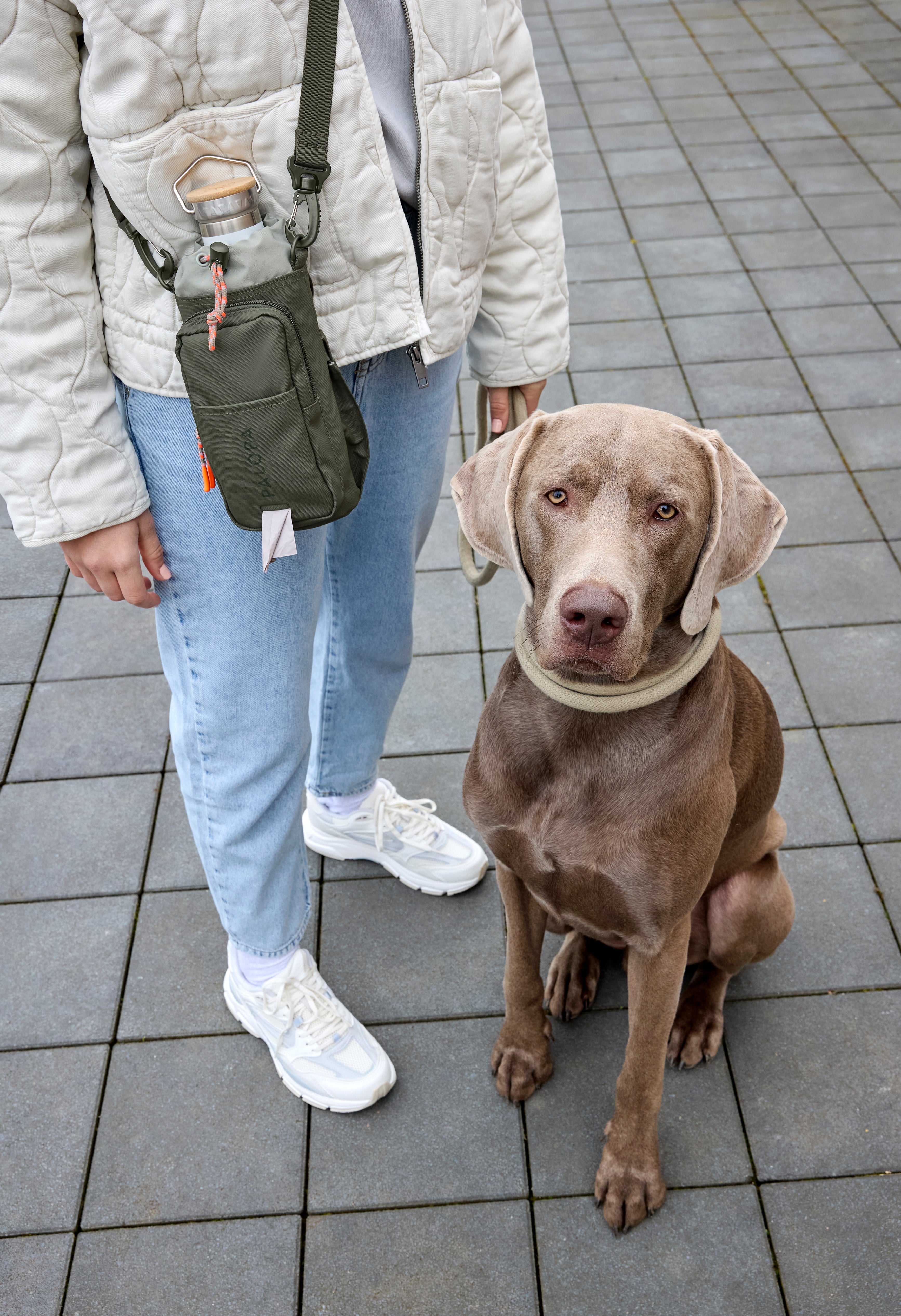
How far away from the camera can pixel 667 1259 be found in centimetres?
198

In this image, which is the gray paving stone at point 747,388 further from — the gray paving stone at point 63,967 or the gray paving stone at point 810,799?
the gray paving stone at point 63,967

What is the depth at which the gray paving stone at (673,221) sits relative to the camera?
17.0ft

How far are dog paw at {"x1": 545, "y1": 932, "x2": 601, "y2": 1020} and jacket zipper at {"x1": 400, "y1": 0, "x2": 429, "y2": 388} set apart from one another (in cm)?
128

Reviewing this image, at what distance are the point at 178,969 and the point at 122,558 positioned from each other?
1241mm

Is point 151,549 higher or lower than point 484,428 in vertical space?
higher

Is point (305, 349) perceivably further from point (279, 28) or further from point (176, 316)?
point (279, 28)

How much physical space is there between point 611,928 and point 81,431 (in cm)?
118

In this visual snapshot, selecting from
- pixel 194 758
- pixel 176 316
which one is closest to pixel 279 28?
pixel 176 316

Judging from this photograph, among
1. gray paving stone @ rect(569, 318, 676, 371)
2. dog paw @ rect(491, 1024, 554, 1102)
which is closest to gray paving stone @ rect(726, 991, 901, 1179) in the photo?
dog paw @ rect(491, 1024, 554, 1102)

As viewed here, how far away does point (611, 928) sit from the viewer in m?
1.88

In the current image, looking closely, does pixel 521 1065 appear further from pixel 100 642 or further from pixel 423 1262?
pixel 100 642

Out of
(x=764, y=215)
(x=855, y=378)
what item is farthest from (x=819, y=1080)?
(x=764, y=215)

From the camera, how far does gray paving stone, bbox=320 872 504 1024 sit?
2.40m

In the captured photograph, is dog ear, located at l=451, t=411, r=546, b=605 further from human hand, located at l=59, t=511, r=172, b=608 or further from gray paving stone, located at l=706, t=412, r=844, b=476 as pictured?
gray paving stone, located at l=706, t=412, r=844, b=476
